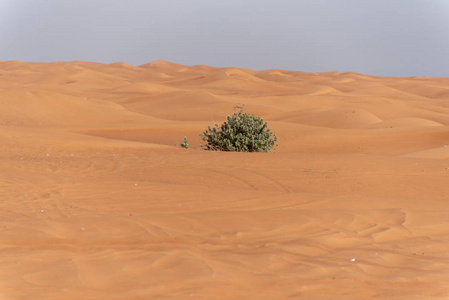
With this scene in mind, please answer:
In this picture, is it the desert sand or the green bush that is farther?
the green bush

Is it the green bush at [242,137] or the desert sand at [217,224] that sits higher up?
the green bush at [242,137]

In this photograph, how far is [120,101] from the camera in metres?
36.1

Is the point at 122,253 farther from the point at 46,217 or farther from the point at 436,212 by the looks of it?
the point at 436,212

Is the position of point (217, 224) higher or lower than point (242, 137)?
lower

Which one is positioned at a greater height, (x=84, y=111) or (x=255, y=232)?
(x=84, y=111)

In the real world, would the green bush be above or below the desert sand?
above

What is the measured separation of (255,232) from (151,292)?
6.67 feet

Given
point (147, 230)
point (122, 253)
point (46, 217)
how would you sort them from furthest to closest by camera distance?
point (46, 217), point (147, 230), point (122, 253)

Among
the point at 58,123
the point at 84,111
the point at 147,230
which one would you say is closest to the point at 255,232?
the point at 147,230

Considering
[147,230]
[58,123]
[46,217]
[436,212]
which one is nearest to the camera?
[147,230]

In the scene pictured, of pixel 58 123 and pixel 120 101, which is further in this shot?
pixel 120 101

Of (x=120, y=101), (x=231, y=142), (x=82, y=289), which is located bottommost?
(x=82, y=289)

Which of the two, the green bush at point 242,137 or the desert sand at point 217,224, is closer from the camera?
the desert sand at point 217,224

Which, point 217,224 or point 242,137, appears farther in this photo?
point 242,137
